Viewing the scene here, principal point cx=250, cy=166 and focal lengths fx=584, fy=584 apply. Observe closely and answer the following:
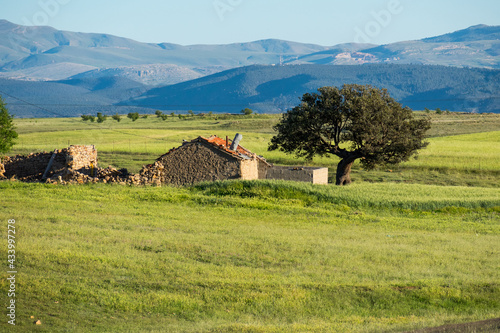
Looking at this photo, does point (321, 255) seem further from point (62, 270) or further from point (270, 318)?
point (62, 270)

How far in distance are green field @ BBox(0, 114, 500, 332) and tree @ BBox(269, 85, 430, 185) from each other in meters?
8.21

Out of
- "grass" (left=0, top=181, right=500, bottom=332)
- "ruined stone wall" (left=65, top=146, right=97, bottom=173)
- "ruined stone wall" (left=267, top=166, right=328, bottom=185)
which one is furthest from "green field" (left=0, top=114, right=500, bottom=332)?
"ruined stone wall" (left=267, top=166, right=328, bottom=185)

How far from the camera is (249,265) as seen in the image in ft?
47.8

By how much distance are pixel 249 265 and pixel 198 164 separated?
19.2 meters

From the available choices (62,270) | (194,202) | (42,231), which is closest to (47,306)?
(62,270)

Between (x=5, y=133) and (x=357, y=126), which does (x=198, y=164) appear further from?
(x=5, y=133)

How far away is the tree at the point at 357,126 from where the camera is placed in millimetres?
37344

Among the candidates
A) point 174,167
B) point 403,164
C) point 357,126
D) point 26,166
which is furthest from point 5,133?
point 403,164

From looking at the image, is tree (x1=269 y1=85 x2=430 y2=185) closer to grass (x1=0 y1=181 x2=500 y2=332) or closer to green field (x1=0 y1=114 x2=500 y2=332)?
green field (x1=0 y1=114 x2=500 y2=332)

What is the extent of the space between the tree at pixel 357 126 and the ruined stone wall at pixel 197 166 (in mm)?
7630

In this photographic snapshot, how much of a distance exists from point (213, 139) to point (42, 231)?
719 inches

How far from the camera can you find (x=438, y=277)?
1381cm

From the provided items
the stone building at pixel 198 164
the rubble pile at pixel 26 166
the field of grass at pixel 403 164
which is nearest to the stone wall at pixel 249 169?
the stone building at pixel 198 164

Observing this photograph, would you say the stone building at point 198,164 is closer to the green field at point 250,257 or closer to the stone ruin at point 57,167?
the stone ruin at point 57,167
